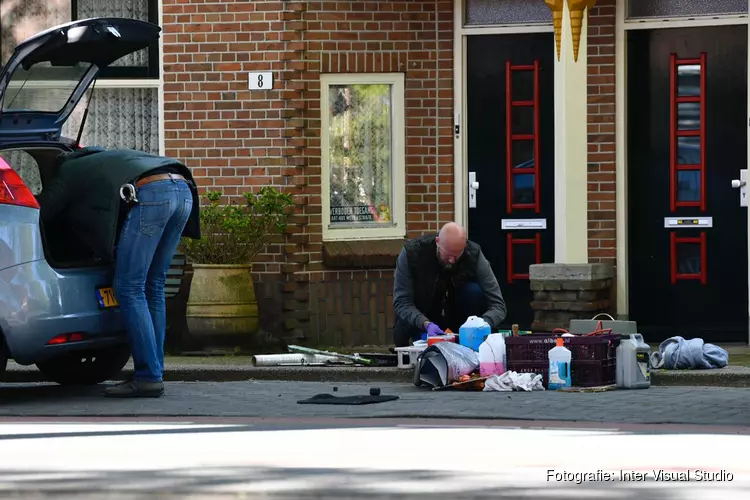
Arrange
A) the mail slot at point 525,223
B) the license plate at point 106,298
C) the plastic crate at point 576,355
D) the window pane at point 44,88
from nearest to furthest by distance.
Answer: the license plate at point 106,298
the window pane at point 44,88
the plastic crate at point 576,355
the mail slot at point 525,223

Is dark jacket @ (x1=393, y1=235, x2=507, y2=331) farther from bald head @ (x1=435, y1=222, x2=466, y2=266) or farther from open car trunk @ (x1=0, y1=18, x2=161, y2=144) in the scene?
open car trunk @ (x1=0, y1=18, x2=161, y2=144)

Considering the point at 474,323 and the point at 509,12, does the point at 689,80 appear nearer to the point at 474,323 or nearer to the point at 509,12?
the point at 509,12

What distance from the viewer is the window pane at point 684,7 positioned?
1423 centimetres

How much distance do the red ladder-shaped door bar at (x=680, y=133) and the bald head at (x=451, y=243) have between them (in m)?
2.97

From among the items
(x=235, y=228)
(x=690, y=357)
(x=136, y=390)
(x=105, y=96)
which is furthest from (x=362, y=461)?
(x=105, y=96)

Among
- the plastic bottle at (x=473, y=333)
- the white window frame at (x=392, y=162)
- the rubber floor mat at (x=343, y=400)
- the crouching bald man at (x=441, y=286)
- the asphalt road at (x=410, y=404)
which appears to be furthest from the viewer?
the white window frame at (x=392, y=162)

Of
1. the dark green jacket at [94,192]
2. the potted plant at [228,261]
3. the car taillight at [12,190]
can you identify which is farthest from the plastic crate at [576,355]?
the potted plant at [228,261]

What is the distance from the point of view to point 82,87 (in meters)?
11.2

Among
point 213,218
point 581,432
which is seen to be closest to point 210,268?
point 213,218

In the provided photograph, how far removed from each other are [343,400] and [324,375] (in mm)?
1968

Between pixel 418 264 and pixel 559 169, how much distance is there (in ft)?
8.54

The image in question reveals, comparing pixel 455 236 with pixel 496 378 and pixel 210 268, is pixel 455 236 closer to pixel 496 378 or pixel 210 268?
pixel 496 378

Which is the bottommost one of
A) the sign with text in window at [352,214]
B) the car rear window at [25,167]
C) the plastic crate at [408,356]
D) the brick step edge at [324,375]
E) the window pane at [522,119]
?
the brick step edge at [324,375]

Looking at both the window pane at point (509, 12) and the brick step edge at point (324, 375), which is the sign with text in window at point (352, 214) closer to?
the window pane at point (509, 12)
